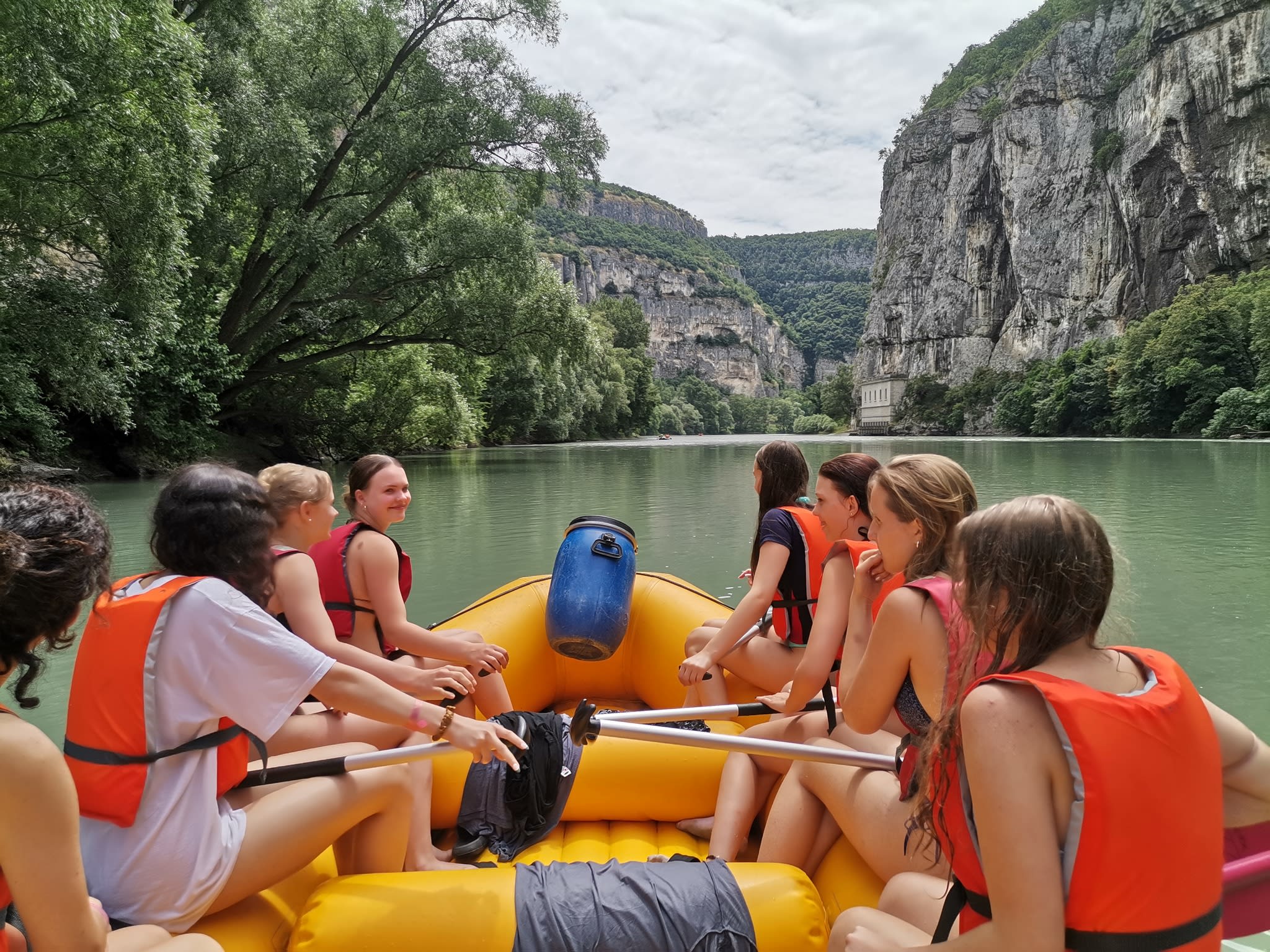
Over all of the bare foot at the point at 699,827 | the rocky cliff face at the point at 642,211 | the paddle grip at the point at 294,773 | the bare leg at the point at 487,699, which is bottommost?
the bare foot at the point at 699,827

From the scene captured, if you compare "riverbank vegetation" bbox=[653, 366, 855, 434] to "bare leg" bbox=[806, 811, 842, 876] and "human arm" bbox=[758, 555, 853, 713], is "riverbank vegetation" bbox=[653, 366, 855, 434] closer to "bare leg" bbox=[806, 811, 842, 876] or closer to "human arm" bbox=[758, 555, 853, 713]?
"human arm" bbox=[758, 555, 853, 713]

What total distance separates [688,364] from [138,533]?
113013mm

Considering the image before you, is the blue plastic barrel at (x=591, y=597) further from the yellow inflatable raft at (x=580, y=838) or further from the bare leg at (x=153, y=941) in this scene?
the bare leg at (x=153, y=941)

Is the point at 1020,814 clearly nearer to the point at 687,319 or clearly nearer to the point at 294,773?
the point at 294,773

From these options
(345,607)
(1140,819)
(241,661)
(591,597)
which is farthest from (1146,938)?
(591,597)

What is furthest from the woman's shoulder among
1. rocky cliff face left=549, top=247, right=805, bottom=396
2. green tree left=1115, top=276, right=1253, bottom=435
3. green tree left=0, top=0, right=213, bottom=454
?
rocky cliff face left=549, top=247, right=805, bottom=396

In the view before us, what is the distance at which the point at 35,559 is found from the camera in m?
1.07

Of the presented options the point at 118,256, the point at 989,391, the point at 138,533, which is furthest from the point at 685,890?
the point at 989,391

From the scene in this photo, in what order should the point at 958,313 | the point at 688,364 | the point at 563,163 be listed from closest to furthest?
the point at 563,163 < the point at 958,313 < the point at 688,364

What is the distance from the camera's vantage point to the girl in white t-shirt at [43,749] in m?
0.92

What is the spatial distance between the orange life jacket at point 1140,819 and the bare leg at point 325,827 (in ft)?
4.28

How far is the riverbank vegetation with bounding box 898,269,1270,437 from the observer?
32469mm

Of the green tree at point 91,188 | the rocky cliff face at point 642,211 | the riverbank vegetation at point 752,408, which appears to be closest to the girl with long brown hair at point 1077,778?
the green tree at point 91,188

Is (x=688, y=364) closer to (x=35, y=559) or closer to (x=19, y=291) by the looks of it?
(x=19, y=291)
